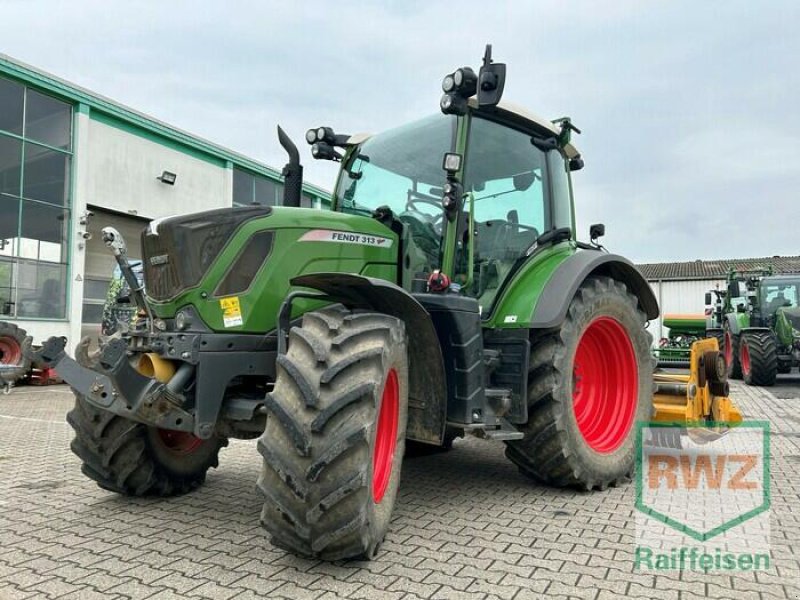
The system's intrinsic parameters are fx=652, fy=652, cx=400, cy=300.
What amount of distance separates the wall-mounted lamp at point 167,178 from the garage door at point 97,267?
1.19 metres

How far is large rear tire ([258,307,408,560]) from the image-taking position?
2797 millimetres

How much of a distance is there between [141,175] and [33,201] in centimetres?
287

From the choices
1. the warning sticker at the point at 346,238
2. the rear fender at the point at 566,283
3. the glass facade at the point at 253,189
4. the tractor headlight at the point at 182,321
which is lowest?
the tractor headlight at the point at 182,321

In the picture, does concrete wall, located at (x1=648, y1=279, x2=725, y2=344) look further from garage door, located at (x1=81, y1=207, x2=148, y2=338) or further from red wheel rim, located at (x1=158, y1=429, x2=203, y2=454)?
red wheel rim, located at (x1=158, y1=429, x2=203, y2=454)

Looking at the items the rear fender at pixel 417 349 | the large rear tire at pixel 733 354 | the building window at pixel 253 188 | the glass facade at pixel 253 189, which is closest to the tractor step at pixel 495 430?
the rear fender at pixel 417 349

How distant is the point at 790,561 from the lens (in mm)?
3203

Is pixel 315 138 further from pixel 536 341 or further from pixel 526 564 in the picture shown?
pixel 526 564

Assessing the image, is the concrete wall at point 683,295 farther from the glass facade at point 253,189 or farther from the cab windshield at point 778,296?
the glass facade at point 253,189

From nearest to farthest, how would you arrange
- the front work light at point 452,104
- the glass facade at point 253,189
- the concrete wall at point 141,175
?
1. the front work light at point 452,104
2. the concrete wall at point 141,175
3. the glass facade at point 253,189

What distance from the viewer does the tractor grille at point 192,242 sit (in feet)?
12.1

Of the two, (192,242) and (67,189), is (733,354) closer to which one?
(192,242)

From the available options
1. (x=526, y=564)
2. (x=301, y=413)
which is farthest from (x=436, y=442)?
(x=301, y=413)

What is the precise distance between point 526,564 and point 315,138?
11.6 feet

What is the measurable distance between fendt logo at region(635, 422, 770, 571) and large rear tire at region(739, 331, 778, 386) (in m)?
7.40
